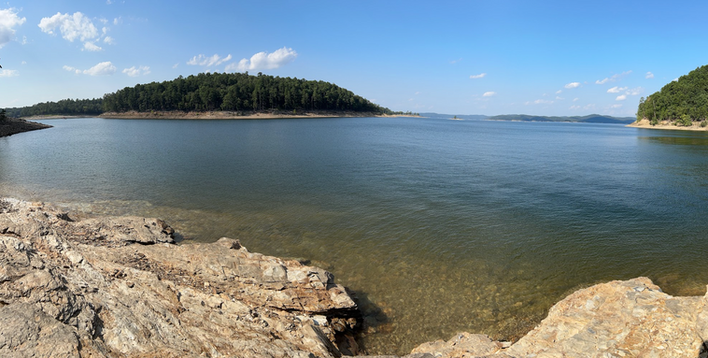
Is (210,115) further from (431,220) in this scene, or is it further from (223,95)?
(431,220)

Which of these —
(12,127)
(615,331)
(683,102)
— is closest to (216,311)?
(615,331)

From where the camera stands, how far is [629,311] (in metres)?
6.29

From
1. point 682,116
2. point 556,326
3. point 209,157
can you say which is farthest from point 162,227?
point 682,116

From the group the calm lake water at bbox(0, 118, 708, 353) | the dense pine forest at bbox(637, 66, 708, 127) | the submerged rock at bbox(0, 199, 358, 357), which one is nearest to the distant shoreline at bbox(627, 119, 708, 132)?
the dense pine forest at bbox(637, 66, 708, 127)

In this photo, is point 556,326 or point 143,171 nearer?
point 556,326

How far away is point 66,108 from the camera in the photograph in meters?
170

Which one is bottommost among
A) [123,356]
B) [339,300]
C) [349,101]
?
[339,300]

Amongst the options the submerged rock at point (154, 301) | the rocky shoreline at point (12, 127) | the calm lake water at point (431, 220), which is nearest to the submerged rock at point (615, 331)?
the calm lake water at point (431, 220)

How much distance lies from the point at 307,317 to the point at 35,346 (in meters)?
4.56

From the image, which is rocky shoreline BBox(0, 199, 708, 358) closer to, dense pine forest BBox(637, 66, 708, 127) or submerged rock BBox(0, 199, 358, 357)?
submerged rock BBox(0, 199, 358, 357)

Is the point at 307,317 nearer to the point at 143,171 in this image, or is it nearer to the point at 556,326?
the point at 556,326

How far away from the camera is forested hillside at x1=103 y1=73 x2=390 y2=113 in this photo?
132m

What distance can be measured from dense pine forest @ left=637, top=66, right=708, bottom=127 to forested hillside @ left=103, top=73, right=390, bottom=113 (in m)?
119

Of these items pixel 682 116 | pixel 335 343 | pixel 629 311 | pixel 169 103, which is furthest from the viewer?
pixel 169 103
